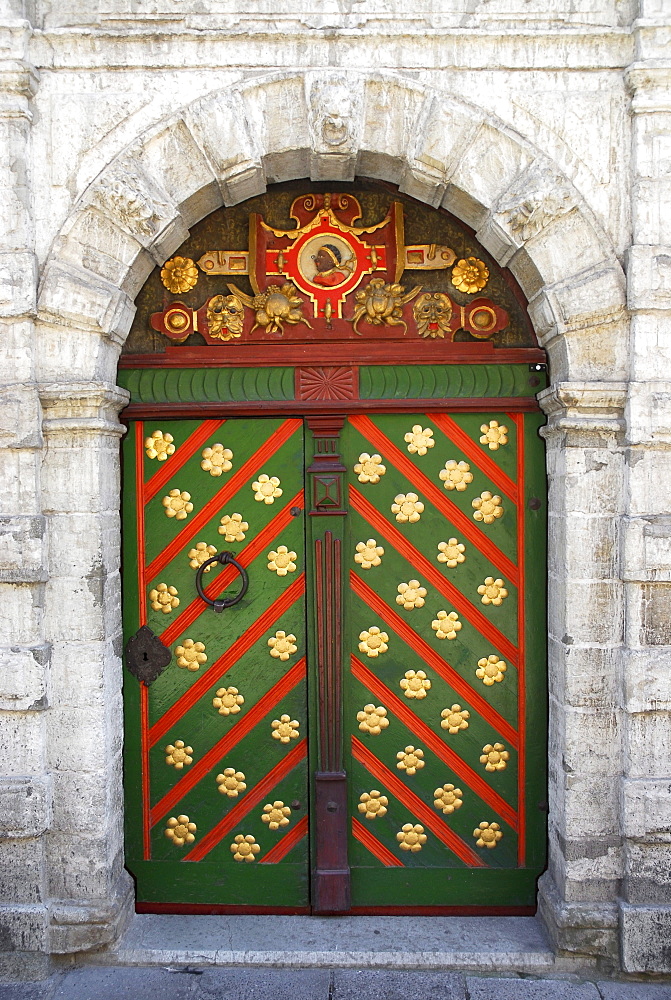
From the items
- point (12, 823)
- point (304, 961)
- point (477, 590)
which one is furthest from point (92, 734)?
point (477, 590)

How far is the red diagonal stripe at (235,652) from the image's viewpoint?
3256 millimetres

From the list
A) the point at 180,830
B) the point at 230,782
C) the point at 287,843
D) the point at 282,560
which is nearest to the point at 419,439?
the point at 282,560

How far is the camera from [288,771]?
10.7 feet

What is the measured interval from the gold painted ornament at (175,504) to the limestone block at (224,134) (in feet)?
4.19

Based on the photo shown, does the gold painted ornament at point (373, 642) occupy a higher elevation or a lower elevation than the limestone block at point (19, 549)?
lower

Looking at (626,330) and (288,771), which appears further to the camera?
(288,771)

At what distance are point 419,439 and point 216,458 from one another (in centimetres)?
87

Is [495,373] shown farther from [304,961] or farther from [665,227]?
[304,961]

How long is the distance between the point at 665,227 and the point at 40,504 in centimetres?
257

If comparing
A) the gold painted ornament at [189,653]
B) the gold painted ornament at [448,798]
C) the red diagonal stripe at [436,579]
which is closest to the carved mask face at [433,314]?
the red diagonal stripe at [436,579]

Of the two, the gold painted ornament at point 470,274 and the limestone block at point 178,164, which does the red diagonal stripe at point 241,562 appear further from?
the limestone block at point 178,164

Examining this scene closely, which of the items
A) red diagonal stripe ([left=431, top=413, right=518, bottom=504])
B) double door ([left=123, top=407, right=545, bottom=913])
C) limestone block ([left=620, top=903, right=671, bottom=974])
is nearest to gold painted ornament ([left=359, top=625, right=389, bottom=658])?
double door ([left=123, top=407, right=545, bottom=913])

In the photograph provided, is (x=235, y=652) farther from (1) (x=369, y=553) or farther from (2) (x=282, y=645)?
(1) (x=369, y=553)

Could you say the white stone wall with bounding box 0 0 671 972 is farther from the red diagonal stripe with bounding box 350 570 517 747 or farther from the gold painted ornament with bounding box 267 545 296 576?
the gold painted ornament with bounding box 267 545 296 576
